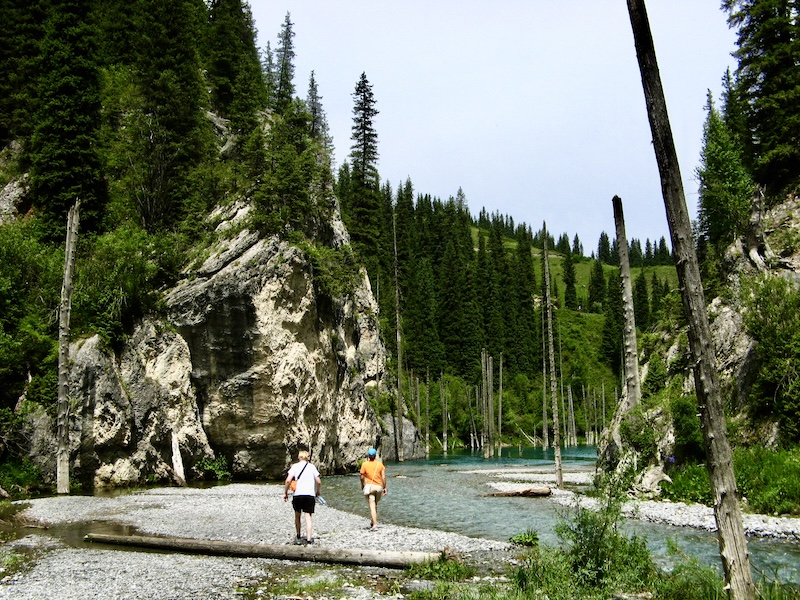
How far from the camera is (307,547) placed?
1127cm

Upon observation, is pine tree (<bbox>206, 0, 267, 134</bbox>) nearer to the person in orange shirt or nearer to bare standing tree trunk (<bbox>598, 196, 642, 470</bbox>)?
bare standing tree trunk (<bbox>598, 196, 642, 470</bbox>)

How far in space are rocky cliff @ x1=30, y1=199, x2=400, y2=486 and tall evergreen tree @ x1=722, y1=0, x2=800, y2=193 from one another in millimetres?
26700

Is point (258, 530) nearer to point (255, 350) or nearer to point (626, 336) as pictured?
point (626, 336)

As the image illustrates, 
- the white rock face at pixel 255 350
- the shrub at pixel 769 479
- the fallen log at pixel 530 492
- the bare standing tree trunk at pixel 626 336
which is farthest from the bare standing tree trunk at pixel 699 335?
the white rock face at pixel 255 350

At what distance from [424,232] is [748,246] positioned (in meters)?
94.5

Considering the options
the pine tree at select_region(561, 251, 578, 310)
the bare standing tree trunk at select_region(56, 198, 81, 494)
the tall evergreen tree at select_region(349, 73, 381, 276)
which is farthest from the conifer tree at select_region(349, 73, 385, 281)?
the pine tree at select_region(561, 251, 578, 310)

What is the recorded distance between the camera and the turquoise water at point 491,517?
1177cm

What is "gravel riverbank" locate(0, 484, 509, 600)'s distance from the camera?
9070 mm

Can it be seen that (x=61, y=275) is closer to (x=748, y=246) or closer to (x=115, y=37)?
(x=115, y=37)

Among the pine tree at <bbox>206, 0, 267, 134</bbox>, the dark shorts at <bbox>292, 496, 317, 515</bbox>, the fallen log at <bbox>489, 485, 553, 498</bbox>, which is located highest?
the pine tree at <bbox>206, 0, 267, 134</bbox>

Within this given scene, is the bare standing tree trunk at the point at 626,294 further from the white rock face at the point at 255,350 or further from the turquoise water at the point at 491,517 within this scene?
the white rock face at the point at 255,350

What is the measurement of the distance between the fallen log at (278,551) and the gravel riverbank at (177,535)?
23cm

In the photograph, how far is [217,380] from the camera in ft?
96.1

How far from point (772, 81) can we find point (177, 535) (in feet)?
120
